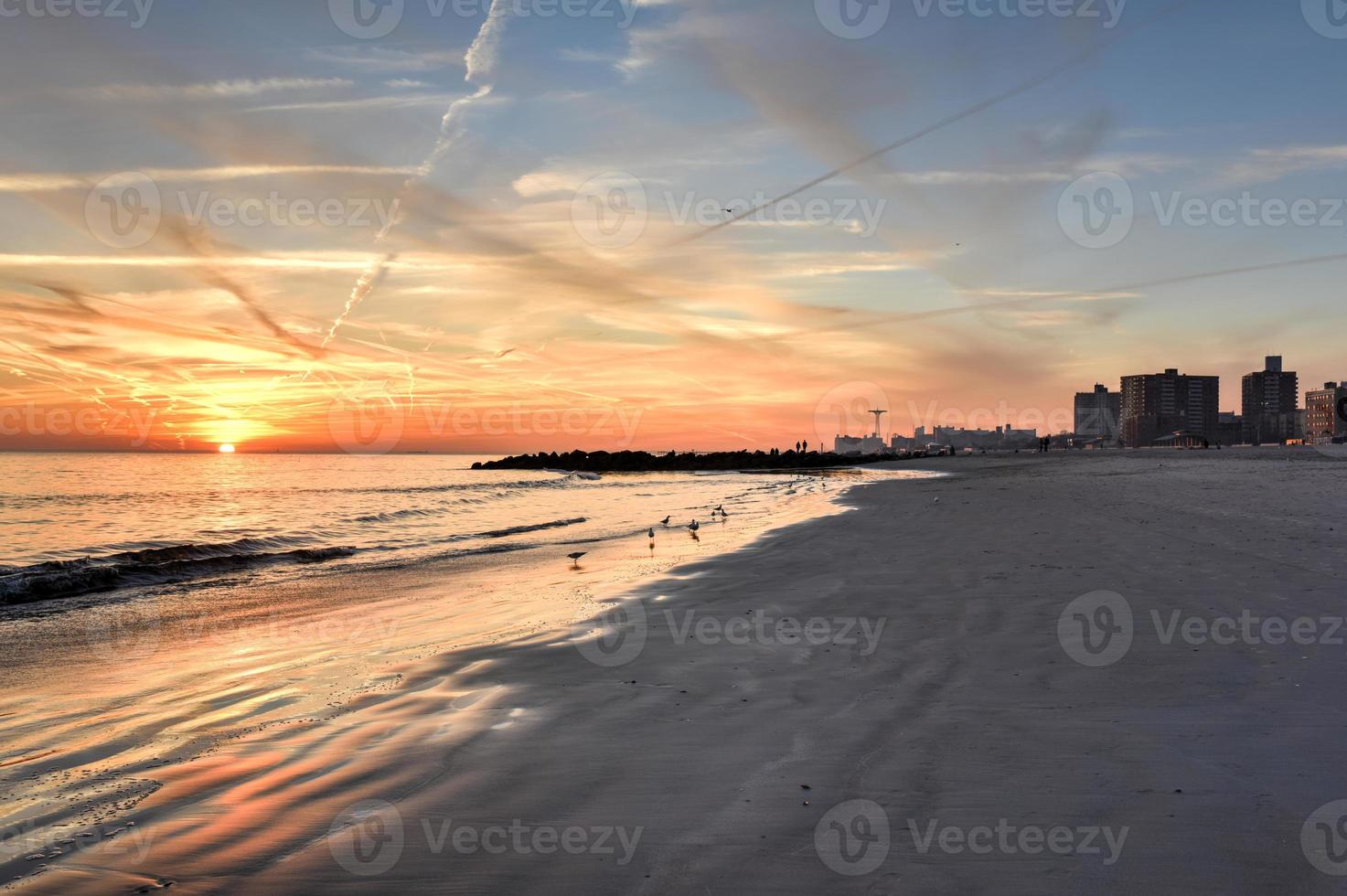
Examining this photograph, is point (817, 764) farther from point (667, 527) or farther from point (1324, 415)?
point (1324, 415)

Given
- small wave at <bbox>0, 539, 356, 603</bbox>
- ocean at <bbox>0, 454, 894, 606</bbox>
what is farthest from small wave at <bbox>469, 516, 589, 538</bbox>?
small wave at <bbox>0, 539, 356, 603</bbox>

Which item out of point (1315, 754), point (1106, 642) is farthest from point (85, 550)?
point (1315, 754)

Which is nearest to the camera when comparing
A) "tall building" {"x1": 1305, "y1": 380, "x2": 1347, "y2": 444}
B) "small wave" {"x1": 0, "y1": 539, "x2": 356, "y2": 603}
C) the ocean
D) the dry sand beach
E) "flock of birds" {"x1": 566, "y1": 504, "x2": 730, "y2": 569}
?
the dry sand beach

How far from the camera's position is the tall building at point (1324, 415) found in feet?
484

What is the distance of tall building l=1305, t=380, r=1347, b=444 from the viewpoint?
148m

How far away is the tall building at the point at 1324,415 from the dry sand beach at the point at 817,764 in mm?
177485

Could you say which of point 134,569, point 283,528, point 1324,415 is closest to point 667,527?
point 283,528

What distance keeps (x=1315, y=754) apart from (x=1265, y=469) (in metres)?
38.3

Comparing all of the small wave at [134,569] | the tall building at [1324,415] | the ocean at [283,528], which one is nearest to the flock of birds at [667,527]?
the ocean at [283,528]

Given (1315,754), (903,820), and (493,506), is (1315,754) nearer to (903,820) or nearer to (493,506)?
(903,820)

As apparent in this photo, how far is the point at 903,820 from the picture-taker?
375 centimetres

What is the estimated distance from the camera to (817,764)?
14.7 feet

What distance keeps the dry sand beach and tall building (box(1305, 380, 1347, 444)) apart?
177m

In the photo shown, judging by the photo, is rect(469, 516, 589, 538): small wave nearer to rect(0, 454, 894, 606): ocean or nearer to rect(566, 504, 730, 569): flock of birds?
rect(0, 454, 894, 606): ocean
